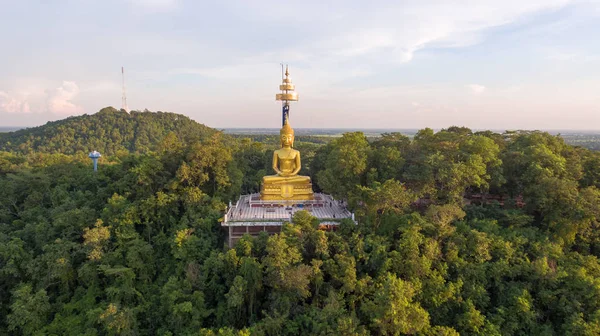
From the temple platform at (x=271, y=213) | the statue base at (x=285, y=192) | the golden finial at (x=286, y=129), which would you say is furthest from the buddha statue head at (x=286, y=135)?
the temple platform at (x=271, y=213)

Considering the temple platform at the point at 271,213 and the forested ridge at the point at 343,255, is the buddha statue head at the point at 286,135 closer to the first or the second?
the temple platform at the point at 271,213

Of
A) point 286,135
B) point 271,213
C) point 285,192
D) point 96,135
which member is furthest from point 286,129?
point 96,135

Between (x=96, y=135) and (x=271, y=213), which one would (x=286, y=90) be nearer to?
(x=271, y=213)

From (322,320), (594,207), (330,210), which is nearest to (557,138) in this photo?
(594,207)

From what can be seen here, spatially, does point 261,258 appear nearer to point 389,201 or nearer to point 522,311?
point 389,201

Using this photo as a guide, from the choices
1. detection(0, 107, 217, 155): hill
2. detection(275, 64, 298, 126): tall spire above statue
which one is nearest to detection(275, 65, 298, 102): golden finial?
detection(275, 64, 298, 126): tall spire above statue
